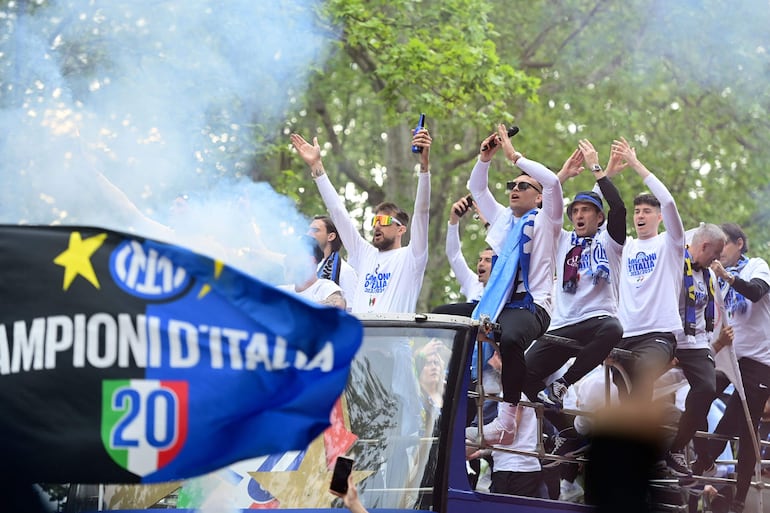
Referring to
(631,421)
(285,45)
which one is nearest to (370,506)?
(631,421)

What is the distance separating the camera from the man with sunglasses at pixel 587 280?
7004 millimetres

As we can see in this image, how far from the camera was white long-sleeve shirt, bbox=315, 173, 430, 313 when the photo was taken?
7859mm

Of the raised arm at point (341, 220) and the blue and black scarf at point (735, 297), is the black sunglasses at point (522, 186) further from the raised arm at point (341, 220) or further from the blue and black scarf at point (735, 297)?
the blue and black scarf at point (735, 297)

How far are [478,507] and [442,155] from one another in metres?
13.3

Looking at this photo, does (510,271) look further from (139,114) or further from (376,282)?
(139,114)

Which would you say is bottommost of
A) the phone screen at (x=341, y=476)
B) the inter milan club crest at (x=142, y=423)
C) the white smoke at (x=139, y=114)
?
the phone screen at (x=341, y=476)

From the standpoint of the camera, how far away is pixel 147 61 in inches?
390

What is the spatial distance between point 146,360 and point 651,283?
4.66 meters

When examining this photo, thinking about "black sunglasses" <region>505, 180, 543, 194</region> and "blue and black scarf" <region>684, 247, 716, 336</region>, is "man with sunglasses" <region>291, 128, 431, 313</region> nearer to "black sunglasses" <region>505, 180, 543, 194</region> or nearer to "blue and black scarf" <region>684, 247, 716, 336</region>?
"black sunglasses" <region>505, 180, 543, 194</region>

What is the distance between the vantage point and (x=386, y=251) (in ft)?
27.1

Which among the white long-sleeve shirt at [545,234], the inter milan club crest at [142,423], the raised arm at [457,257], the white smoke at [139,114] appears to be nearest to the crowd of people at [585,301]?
the white long-sleeve shirt at [545,234]

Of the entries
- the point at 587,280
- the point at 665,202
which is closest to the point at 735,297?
the point at 665,202

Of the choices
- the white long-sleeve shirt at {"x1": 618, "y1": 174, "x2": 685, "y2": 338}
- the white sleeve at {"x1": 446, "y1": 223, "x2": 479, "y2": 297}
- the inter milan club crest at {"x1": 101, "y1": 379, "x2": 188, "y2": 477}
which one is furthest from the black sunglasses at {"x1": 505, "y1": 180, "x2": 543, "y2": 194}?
the inter milan club crest at {"x1": 101, "y1": 379, "x2": 188, "y2": 477}

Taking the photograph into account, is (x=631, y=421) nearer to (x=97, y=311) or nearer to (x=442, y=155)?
(x=97, y=311)
